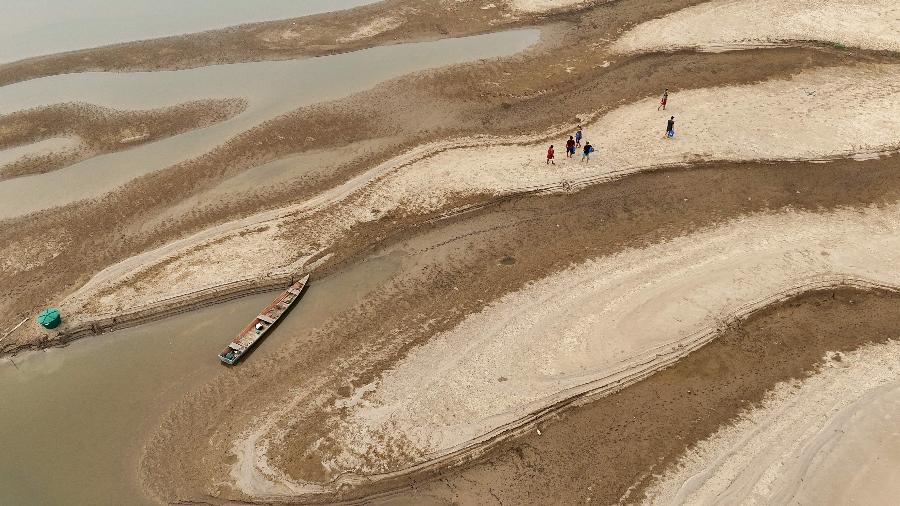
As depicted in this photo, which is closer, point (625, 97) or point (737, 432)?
point (737, 432)

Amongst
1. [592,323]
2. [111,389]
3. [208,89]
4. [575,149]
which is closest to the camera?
[111,389]

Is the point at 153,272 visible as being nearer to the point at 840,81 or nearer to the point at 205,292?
the point at 205,292

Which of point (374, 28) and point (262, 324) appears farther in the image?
point (374, 28)

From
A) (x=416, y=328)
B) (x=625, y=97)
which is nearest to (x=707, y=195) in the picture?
(x=625, y=97)

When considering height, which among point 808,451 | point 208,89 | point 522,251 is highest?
point 208,89

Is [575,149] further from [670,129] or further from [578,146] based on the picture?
[670,129]

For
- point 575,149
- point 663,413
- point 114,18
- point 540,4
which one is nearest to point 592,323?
point 663,413

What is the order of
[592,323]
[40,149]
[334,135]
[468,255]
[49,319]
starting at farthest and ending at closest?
[40,149], [334,135], [468,255], [49,319], [592,323]
